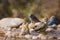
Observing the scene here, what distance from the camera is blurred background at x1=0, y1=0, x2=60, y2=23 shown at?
A: 16.7ft

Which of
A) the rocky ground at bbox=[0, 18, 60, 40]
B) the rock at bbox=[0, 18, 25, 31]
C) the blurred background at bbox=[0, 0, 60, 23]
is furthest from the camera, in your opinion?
the blurred background at bbox=[0, 0, 60, 23]

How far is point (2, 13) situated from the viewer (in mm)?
5734

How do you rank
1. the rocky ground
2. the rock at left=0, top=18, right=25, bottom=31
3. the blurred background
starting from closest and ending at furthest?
the rocky ground < the rock at left=0, top=18, right=25, bottom=31 < the blurred background

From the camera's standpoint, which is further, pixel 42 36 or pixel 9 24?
pixel 9 24

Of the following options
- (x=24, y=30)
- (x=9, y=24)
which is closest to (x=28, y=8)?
(x=9, y=24)

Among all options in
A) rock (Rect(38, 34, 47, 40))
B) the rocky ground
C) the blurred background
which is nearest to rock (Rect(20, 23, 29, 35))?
the rocky ground

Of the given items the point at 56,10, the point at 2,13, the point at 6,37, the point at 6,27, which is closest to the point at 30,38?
the point at 6,37

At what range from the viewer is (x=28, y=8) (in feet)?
18.2

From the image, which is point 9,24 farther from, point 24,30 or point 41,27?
point 41,27

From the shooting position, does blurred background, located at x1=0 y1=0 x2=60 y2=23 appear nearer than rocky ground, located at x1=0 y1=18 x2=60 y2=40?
No

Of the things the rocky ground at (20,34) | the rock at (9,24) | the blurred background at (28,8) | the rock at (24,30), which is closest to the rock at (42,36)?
the rocky ground at (20,34)

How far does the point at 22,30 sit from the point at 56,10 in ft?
9.54

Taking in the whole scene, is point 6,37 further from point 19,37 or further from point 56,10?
point 56,10

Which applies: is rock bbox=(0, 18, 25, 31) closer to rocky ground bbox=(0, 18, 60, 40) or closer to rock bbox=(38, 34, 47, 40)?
rocky ground bbox=(0, 18, 60, 40)
